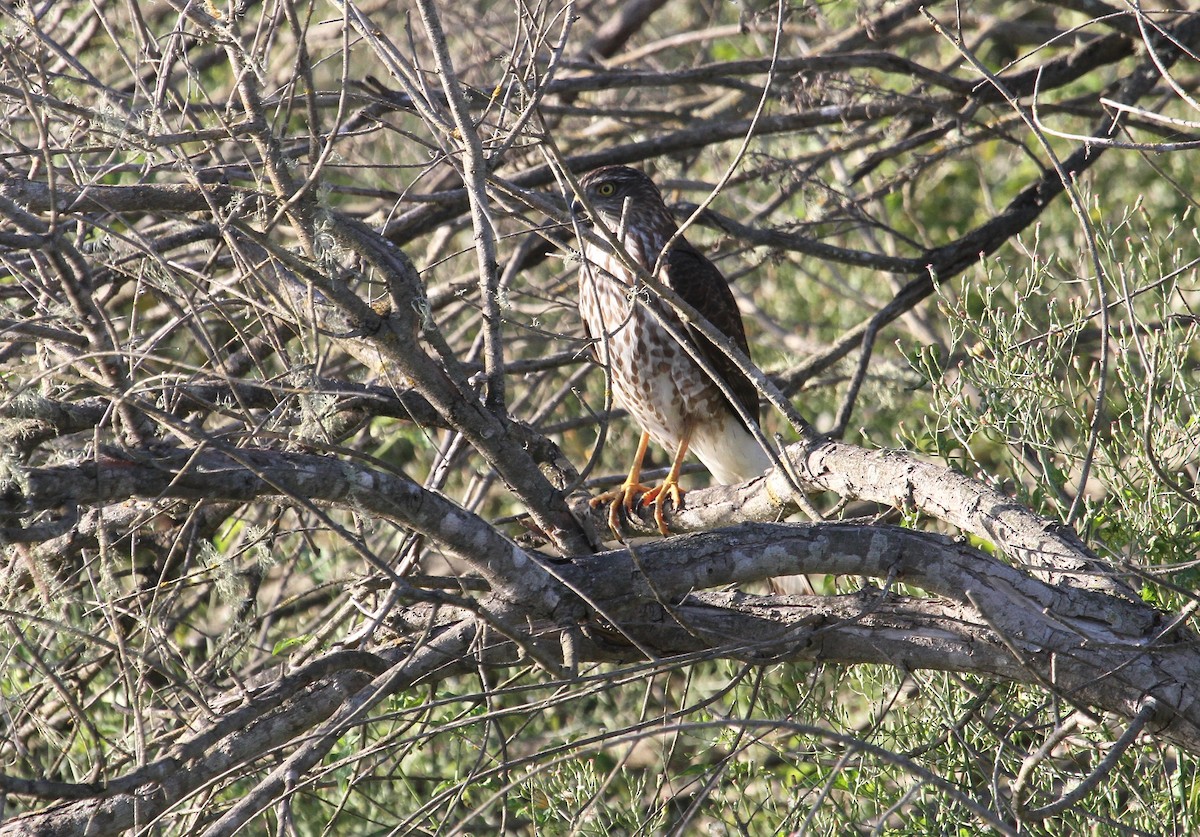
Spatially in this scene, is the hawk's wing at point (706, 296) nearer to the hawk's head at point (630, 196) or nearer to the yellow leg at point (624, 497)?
the hawk's head at point (630, 196)

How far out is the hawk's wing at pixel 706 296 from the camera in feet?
15.2

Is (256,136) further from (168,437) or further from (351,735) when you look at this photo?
(351,735)

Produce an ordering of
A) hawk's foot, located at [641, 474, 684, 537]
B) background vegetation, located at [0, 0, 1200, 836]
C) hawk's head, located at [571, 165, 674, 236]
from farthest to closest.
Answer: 1. hawk's head, located at [571, 165, 674, 236]
2. hawk's foot, located at [641, 474, 684, 537]
3. background vegetation, located at [0, 0, 1200, 836]

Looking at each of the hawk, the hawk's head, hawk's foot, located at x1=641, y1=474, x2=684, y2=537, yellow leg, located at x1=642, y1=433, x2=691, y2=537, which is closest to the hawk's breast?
the hawk

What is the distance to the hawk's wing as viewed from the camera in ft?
15.2

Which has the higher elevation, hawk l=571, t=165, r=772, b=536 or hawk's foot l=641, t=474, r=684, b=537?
hawk l=571, t=165, r=772, b=536

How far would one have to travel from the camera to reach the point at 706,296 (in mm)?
4656

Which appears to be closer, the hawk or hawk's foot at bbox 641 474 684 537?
hawk's foot at bbox 641 474 684 537

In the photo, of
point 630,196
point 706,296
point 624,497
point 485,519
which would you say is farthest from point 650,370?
point 485,519

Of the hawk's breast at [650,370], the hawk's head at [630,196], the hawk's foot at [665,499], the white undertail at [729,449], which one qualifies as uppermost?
the hawk's head at [630,196]

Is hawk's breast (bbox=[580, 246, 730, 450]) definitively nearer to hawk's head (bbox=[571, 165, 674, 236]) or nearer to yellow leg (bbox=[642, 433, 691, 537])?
hawk's head (bbox=[571, 165, 674, 236])

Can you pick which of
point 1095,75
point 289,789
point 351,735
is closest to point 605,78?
point 351,735

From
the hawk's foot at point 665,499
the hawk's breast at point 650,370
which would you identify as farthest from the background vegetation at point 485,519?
the hawk's breast at point 650,370

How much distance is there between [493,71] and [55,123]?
3466 mm
